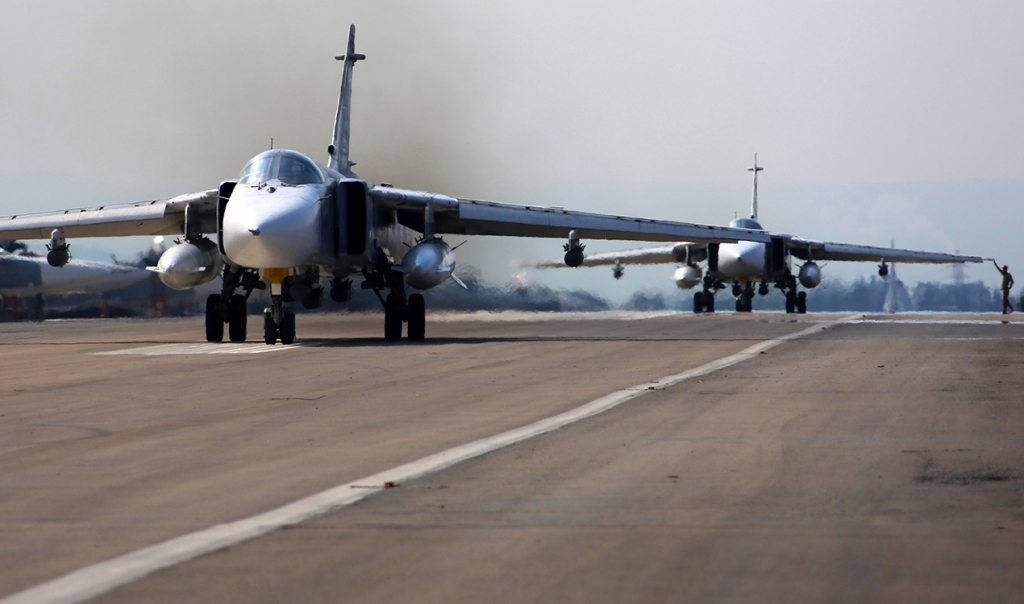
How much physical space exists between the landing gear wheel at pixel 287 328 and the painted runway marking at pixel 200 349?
0.36 meters

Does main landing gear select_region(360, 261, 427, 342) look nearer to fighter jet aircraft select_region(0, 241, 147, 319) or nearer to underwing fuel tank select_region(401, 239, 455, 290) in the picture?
underwing fuel tank select_region(401, 239, 455, 290)

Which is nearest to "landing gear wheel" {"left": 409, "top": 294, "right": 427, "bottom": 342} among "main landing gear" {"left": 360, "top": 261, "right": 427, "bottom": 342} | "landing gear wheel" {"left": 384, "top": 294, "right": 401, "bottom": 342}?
"main landing gear" {"left": 360, "top": 261, "right": 427, "bottom": 342}

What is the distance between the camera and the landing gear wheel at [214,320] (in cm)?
2428

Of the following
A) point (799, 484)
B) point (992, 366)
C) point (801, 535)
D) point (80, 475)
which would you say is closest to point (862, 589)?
point (801, 535)

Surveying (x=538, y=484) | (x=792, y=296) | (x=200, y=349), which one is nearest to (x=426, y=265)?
(x=200, y=349)

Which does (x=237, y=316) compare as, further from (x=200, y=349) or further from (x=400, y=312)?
(x=400, y=312)

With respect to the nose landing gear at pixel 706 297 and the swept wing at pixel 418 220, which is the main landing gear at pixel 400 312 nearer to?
the swept wing at pixel 418 220

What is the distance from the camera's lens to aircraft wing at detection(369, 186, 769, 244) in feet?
83.1

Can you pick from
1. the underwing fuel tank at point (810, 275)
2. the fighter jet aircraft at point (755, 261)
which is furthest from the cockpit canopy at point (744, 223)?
the underwing fuel tank at point (810, 275)

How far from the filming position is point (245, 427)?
979 centimetres

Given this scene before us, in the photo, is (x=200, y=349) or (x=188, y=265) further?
(x=188, y=265)

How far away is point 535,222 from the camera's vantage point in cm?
2638

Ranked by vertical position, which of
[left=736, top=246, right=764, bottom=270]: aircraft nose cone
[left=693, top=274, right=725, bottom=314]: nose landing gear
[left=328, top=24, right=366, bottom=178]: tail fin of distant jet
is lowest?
[left=693, top=274, right=725, bottom=314]: nose landing gear

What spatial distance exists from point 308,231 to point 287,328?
76.3 inches
